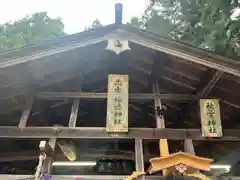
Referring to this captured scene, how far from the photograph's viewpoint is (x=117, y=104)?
20.5ft

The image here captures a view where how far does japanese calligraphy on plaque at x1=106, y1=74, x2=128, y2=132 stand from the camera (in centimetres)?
598

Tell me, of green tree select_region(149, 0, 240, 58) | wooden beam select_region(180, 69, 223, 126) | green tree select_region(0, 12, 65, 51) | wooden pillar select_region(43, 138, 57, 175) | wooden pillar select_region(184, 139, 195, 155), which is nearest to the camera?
wooden pillar select_region(43, 138, 57, 175)

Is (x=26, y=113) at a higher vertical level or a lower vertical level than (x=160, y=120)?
higher

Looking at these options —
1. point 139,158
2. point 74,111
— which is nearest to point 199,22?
point 74,111

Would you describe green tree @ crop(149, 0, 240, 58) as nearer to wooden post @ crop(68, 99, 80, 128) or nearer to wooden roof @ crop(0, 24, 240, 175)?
wooden roof @ crop(0, 24, 240, 175)

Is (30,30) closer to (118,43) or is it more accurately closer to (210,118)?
(118,43)

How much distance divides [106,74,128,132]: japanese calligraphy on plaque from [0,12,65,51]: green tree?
12992mm

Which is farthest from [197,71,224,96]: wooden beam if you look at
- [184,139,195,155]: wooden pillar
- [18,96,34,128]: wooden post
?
[18,96,34,128]: wooden post

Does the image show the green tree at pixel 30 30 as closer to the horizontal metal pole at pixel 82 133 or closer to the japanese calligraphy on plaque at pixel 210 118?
the horizontal metal pole at pixel 82 133

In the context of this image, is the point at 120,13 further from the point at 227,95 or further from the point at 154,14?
the point at 154,14

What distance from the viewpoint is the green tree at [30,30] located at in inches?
728

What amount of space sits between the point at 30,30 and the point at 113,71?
50.0ft

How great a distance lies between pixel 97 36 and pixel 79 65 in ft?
3.02

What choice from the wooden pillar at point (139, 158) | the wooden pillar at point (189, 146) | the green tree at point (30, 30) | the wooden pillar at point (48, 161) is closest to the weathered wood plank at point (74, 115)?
the wooden pillar at point (48, 161)
